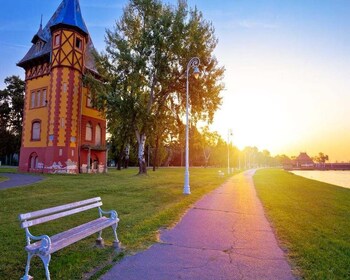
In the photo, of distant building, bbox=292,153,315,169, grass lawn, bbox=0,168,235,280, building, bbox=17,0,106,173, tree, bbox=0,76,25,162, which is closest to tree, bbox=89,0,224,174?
building, bbox=17,0,106,173

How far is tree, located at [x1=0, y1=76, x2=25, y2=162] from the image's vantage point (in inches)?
2318

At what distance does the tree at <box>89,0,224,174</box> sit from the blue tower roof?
547 centimetres

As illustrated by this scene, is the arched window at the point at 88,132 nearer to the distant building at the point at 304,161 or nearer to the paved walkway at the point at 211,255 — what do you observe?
the paved walkway at the point at 211,255

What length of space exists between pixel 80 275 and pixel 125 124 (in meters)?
27.7

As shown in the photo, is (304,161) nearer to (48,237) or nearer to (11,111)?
(11,111)

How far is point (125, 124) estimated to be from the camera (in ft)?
104

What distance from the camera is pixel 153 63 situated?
96.7 ft

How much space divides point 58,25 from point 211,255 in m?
34.6

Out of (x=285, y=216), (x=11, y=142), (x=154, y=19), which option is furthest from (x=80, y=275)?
(x=11, y=142)

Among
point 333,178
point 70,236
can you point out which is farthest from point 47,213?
point 333,178

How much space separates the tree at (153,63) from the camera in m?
28.6

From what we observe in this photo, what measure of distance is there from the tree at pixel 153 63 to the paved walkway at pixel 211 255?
21391 mm

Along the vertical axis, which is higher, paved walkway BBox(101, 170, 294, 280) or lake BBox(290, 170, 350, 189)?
paved walkway BBox(101, 170, 294, 280)

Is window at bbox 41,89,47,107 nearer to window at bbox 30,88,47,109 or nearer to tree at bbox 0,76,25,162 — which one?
window at bbox 30,88,47,109
